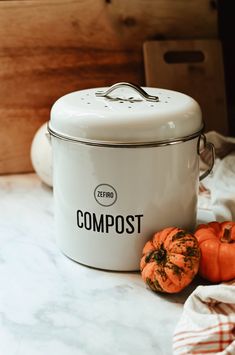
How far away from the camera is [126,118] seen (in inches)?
29.0

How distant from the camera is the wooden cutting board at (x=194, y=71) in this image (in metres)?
1.17

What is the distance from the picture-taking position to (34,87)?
1.16m

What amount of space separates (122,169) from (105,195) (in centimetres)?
4

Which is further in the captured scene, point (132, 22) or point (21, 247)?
point (132, 22)

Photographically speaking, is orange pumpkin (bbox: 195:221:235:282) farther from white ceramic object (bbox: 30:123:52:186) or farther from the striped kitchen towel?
white ceramic object (bbox: 30:123:52:186)

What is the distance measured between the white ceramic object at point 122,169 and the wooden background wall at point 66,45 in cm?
35

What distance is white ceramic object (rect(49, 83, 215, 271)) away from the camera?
0.75 metres

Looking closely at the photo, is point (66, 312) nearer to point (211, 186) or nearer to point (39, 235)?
point (39, 235)

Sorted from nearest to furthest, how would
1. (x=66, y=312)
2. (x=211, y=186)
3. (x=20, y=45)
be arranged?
(x=66, y=312) → (x=211, y=186) → (x=20, y=45)

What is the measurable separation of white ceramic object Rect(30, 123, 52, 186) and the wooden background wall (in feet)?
0.29

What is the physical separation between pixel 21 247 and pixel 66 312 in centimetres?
20

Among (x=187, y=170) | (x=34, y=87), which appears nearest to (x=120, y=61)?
(x=34, y=87)

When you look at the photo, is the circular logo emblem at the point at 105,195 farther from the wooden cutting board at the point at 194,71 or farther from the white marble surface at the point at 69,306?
the wooden cutting board at the point at 194,71

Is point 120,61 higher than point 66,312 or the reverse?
higher
